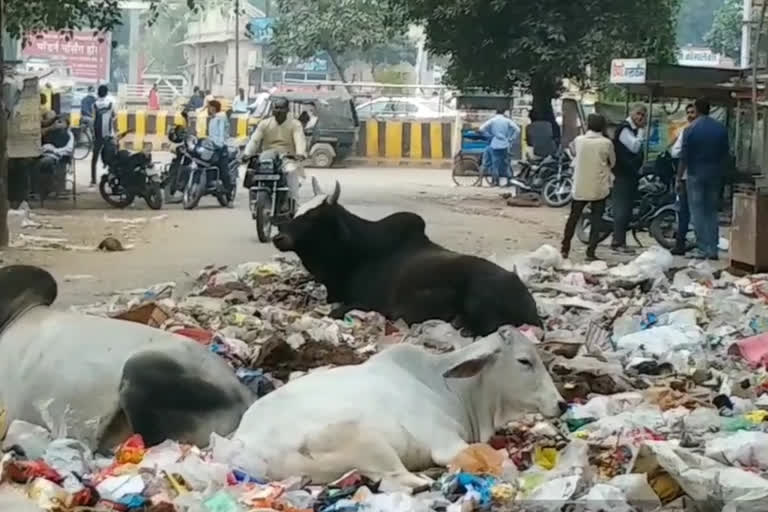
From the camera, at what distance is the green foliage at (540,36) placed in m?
22.8

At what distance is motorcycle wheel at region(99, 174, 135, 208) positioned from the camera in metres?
19.8

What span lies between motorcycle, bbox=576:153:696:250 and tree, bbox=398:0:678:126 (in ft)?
21.5

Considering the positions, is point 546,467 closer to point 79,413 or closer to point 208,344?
point 79,413

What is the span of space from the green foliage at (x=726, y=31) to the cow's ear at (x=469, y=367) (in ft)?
118

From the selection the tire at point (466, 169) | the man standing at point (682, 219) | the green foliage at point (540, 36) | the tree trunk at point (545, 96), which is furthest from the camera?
the tire at point (466, 169)

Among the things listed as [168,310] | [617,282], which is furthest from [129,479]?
[617,282]

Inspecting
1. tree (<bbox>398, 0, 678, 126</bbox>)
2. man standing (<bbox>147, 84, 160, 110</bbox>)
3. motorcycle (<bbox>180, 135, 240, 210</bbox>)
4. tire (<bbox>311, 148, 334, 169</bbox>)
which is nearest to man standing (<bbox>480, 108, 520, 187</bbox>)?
tree (<bbox>398, 0, 678, 126</bbox>)

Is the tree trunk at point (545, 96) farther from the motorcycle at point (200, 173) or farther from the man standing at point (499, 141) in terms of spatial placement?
the motorcycle at point (200, 173)

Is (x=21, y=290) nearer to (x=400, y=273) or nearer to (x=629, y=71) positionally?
(x=400, y=273)

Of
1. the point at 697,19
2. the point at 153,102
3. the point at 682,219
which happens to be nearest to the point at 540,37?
the point at 682,219

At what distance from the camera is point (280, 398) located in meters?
5.30

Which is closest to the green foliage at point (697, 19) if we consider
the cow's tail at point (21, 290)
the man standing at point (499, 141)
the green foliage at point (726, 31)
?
the green foliage at point (726, 31)

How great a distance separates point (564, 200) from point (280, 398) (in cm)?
1643

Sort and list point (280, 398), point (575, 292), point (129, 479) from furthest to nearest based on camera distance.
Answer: point (575, 292) < point (280, 398) < point (129, 479)
